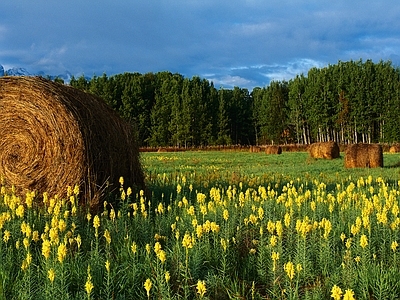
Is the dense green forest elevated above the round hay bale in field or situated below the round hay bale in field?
above

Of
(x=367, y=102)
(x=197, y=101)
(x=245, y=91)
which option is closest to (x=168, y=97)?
(x=197, y=101)

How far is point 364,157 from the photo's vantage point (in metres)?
23.5

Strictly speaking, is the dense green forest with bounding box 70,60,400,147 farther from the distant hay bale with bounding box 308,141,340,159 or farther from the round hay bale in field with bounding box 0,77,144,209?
the round hay bale in field with bounding box 0,77,144,209

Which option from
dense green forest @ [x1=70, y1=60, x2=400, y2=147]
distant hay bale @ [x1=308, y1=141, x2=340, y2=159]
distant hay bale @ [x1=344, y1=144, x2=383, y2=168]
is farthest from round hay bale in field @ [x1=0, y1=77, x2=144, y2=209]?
dense green forest @ [x1=70, y1=60, x2=400, y2=147]

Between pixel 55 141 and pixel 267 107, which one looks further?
pixel 267 107

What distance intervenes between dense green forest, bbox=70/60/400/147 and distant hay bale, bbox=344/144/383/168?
4549 centimetres

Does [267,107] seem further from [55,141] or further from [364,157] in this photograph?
[55,141]

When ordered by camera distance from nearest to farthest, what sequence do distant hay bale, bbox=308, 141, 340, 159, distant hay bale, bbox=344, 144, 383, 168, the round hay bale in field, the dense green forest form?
the round hay bale in field → distant hay bale, bbox=344, 144, 383, 168 → distant hay bale, bbox=308, 141, 340, 159 → the dense green forest

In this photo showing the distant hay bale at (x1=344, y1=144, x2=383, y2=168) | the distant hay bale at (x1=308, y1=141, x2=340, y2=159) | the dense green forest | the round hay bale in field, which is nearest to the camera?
the round hay bale in field

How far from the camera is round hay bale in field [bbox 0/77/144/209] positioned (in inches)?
336

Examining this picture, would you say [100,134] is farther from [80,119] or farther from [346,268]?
[346,268]

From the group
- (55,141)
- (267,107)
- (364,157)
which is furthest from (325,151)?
(267,107)

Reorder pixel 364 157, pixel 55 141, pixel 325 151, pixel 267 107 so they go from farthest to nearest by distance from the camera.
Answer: pixel 267 107
pixel 325 151
pixel 364 157
pixel 55 141

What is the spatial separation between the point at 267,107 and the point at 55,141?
76.0 m
